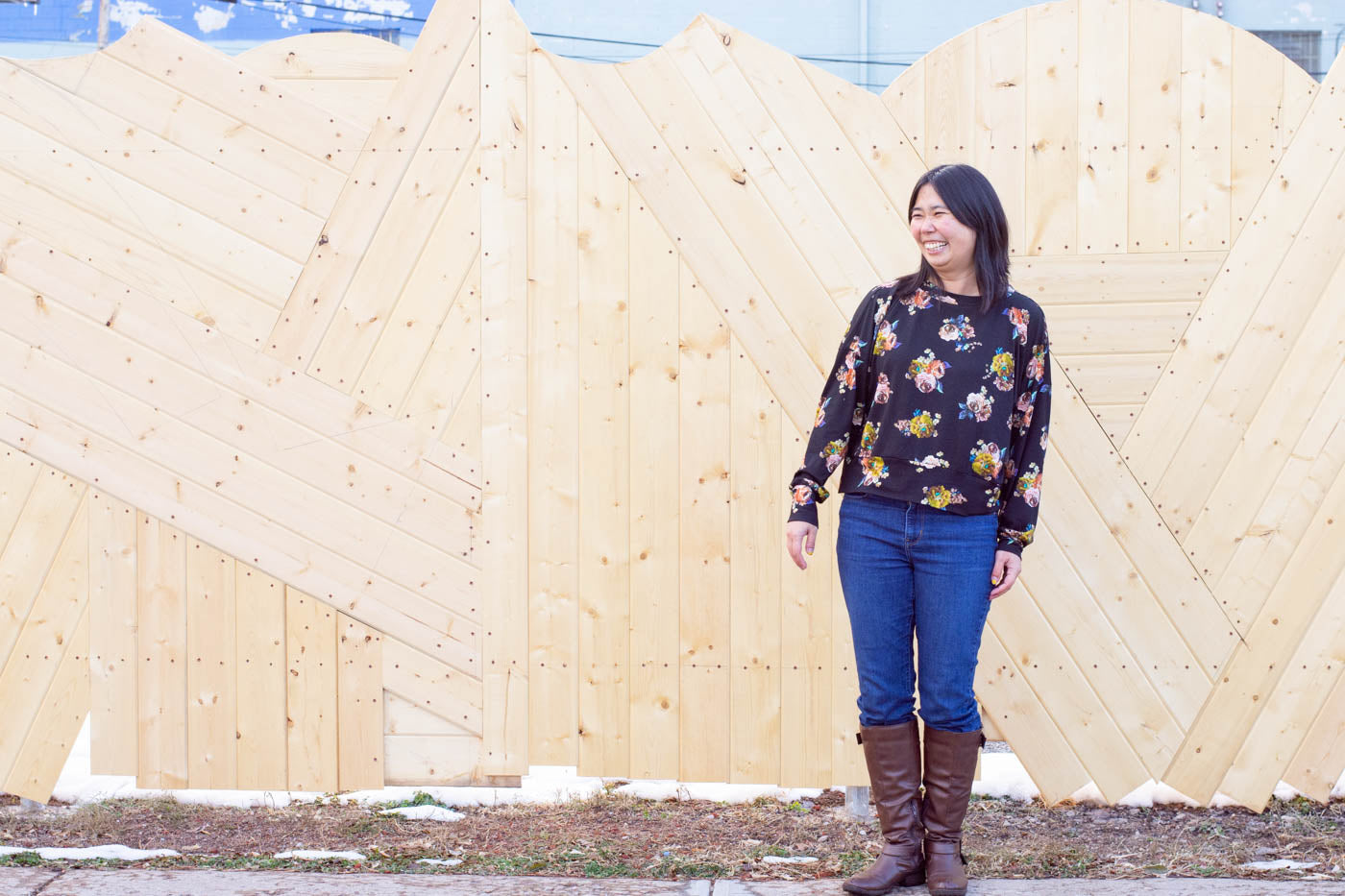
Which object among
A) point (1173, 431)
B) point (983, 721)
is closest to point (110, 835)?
point (983, 721)

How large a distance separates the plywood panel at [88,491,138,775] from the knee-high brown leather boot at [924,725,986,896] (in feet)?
6.78

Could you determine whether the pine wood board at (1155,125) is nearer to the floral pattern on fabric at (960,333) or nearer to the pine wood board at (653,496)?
the floral pattern on fabric at (960,333)

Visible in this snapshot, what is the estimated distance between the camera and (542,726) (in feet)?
9.73

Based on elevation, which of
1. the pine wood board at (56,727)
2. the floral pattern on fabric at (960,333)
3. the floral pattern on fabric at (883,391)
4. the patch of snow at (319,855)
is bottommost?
the patch of snow at (319,855)

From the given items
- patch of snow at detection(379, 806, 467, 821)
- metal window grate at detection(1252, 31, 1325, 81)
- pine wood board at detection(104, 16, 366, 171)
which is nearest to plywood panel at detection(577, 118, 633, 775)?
patch of snow at detection(379, 806, 467, 821)

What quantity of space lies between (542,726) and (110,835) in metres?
1.13

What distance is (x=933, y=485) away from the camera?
2.20 metres

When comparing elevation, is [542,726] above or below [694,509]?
below

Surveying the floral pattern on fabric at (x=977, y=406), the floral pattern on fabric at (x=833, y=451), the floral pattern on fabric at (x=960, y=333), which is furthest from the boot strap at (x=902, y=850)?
the floral pattern on fabric at (x=960, y=333)

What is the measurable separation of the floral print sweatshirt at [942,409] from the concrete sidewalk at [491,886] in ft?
2.60

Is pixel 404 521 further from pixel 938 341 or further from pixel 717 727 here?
pixel 938 341

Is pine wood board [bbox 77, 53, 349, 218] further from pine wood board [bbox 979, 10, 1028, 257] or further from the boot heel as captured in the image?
the boot heel

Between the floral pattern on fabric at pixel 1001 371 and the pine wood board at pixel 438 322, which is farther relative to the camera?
the pine wood board at pixel 438 322

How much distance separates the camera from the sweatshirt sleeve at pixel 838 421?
232cm
